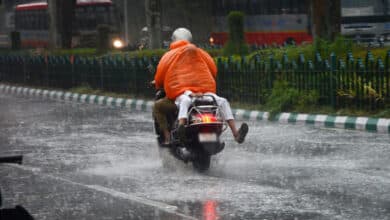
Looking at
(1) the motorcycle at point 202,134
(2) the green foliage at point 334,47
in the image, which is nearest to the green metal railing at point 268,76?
(2) the green foliage at point 334,47

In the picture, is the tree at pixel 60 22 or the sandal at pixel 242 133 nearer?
the sandal at pixel 242 133

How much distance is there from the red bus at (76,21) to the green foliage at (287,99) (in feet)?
81.3

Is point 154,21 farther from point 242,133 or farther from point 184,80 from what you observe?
point 242,133

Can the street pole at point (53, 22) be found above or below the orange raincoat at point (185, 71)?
below

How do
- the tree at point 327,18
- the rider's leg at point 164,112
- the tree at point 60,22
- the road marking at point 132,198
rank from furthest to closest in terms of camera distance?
the tree at point 60,22, the tree at point 327,18, the rider's leg at point 164,112, the road marking at point 132,198

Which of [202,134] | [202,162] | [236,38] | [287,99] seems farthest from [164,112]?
[236,38]

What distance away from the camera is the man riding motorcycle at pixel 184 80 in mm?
11688

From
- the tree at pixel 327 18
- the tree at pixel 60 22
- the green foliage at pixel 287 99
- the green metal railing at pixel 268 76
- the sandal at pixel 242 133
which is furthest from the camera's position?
the tree at pixel 60 22

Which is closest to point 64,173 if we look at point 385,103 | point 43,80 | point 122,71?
point 385,103

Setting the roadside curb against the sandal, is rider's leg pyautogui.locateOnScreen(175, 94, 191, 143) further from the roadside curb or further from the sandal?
the roadside curb

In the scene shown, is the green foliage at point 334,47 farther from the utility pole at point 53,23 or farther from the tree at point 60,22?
the utility pole at point 53,23

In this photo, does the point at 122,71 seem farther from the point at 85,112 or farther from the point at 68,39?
the point at 68,39

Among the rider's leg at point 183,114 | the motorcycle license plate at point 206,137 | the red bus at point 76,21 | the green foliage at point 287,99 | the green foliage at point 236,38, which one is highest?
the rider's leg at point 183,114

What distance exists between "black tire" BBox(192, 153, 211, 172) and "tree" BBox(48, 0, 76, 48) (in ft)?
80.9
